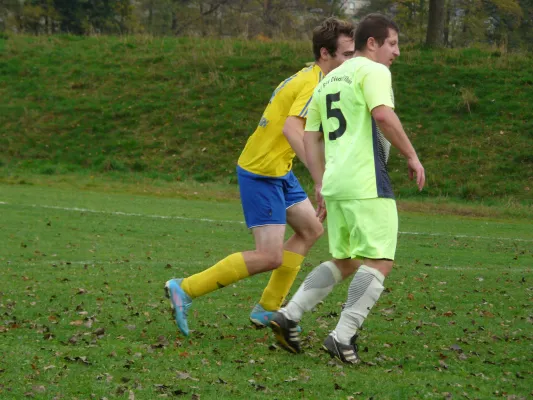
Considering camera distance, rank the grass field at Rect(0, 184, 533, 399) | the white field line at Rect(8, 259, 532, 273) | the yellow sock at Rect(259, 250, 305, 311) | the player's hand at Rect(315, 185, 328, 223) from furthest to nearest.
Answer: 1. the white field line at Rect(8, 259, 532, 273)
2. the yellow sock at Rect(259, 250, 305, 311)
3. the player's hand at Rect(315, 185, 328, 223)
4. the grass field at Rect(0, 184, 533, 399)

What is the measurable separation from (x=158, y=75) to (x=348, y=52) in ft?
83.7

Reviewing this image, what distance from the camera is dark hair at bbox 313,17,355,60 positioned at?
6.62 m

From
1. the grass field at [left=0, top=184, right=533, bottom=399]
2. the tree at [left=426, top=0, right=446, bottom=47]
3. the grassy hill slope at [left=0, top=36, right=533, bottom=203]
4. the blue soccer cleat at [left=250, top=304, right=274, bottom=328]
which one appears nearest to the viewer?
the grass field at [left=0, top=184, right=533, bottom=399]

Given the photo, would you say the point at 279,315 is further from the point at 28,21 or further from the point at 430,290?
the point at 28,21

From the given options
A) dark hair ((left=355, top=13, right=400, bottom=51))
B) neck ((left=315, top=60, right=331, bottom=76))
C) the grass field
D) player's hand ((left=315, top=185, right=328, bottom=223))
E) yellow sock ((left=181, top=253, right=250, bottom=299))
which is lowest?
the grass field

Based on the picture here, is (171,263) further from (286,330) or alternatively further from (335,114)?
(335,114)

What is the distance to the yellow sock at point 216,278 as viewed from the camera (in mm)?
6699

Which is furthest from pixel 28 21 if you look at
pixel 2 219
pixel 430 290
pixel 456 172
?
pixel 430 290

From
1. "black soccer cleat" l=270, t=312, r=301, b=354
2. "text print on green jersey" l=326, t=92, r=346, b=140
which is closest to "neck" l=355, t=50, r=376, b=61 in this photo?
"text print on green jersey" l=326, t=92, r=346, b=140

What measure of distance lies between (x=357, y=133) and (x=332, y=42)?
3.90 ft

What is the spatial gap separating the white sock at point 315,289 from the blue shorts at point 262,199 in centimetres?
74

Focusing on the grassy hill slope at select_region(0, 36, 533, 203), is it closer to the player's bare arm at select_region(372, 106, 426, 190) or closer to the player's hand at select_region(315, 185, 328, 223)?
the player's hand at select_region(315, 185, 328, 223)

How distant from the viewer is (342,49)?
6.69m

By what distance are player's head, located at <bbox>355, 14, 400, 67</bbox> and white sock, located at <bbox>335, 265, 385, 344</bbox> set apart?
1.33m
